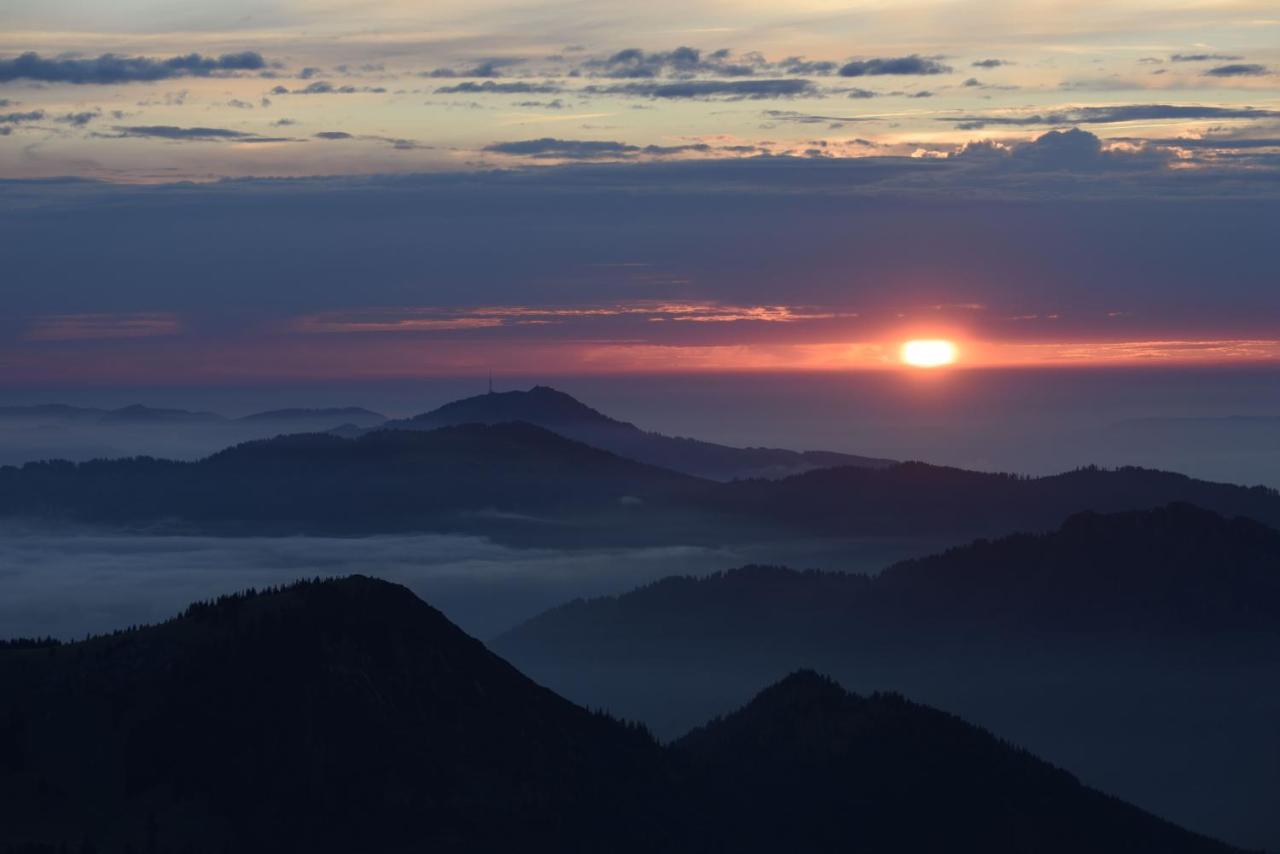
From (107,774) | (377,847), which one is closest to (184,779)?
(107,774)

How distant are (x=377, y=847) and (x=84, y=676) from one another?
37.9 metres

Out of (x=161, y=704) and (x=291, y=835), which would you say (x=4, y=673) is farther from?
(x=291, y=835)

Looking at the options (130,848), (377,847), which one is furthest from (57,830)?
(377,847)

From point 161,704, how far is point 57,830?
78.2 feet

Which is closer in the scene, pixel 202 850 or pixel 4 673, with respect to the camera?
pixel 202 850

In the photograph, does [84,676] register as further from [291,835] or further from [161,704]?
[291,835]

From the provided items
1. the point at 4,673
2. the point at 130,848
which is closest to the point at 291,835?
the point at 130,848

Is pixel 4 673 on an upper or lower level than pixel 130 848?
upper

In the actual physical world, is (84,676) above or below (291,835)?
above

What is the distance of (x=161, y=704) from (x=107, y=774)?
482 inches

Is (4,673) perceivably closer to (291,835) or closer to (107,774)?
(107,774)

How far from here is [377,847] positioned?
649ft

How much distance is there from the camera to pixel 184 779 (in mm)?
194250

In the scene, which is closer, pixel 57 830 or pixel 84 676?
pixel 57 830
